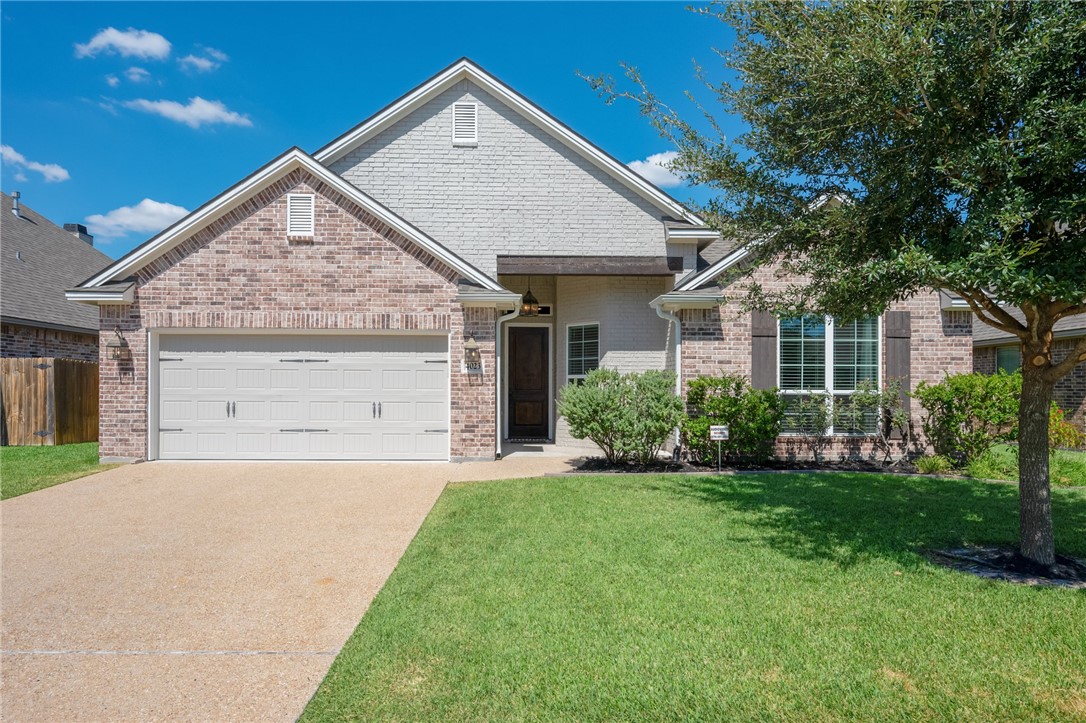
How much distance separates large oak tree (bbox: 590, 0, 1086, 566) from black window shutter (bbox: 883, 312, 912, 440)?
552cm

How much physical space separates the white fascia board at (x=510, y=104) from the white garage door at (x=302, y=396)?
4294 millimetres

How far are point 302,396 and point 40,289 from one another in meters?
11.5

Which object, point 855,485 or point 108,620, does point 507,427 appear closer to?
point 855,485

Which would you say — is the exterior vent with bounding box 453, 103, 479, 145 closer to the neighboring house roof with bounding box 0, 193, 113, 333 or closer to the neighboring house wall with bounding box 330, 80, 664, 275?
the neighboring house wall with bounding box 330, 80, 664, 275

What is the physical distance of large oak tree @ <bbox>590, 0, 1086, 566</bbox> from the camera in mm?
4293

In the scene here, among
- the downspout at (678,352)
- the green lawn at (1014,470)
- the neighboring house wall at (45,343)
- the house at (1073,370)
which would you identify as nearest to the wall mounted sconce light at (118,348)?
the neighboring house wall at (45,343)

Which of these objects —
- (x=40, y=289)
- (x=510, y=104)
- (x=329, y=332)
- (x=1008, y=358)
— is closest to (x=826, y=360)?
(x=510, y=104)

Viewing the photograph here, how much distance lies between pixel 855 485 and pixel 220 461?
10505 millimetres

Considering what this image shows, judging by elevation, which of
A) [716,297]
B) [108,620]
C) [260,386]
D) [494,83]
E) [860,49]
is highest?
[494,83]

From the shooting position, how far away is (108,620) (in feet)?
14.1

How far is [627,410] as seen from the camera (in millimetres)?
9914

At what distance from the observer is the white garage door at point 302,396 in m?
10.7

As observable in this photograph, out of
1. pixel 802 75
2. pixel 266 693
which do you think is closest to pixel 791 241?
pixel 802 75

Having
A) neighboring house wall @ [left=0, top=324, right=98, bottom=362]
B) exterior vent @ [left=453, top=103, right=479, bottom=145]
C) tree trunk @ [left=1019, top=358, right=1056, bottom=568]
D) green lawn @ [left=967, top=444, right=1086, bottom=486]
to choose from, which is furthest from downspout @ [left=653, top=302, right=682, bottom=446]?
neighboring house wall @ [left=0, top=324, right=98, bottom=362]
